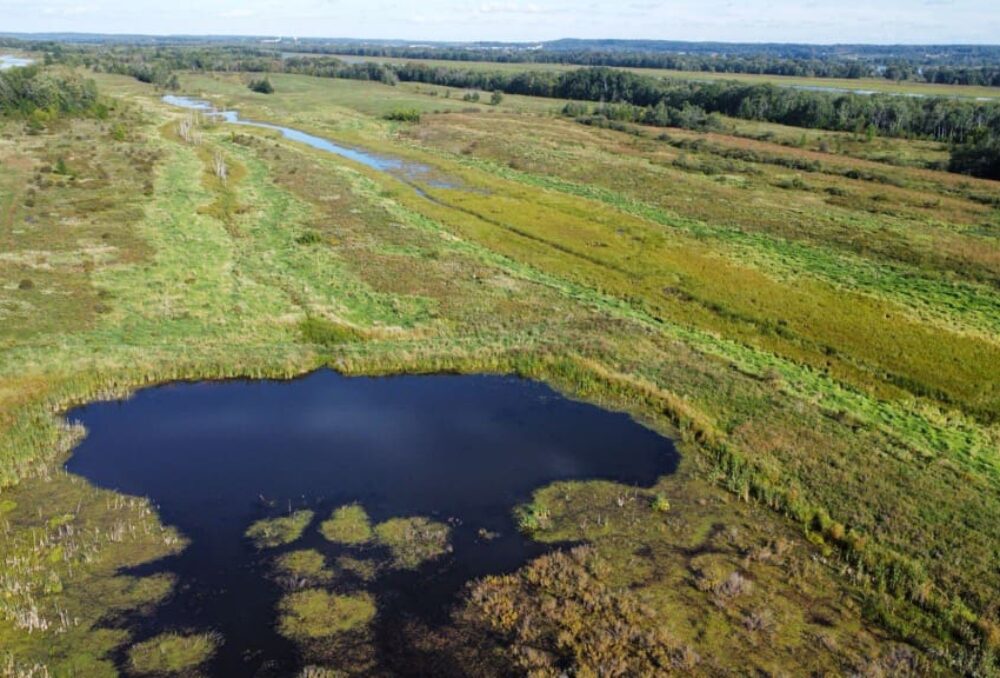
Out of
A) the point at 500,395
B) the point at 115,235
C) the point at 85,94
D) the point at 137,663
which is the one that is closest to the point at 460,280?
the point at 500,395

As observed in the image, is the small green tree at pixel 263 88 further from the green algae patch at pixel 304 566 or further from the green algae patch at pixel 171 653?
the green algae patch at pixel 171 653

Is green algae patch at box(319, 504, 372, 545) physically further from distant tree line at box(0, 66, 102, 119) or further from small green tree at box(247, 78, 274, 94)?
small green tree at box(247, 78, 274, 94)

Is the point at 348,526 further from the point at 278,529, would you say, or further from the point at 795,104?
the point at 795,104

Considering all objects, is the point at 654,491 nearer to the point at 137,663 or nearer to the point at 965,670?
the point at 965,670

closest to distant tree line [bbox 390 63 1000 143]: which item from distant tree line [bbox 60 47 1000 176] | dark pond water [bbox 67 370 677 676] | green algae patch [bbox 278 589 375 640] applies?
distant tree line [bbox 60 47 1000 176]

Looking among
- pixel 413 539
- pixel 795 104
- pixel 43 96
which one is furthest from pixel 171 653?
pixel 795 104
